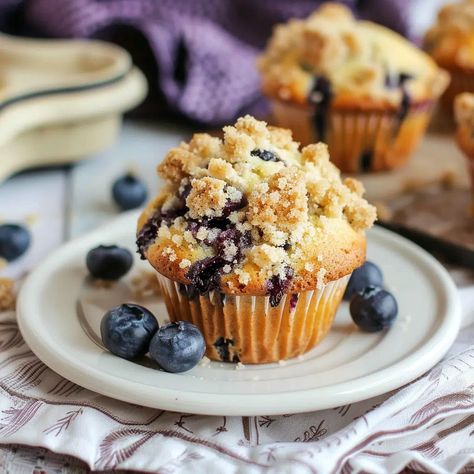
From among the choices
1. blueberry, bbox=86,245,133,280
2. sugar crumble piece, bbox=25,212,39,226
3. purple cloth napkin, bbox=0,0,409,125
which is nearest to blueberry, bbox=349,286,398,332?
blueberry, bbox=86,245,133,280

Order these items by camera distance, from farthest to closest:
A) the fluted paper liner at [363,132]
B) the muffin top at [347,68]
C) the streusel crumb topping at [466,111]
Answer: the fluted paper liner at [363,132] → the muffin top at [347,68] → the streusel crumb topping at [466,111]

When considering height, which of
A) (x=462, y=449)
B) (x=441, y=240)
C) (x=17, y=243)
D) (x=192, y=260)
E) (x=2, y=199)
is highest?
(x=192, y=260)

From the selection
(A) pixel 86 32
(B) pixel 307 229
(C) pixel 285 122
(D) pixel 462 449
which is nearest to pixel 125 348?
(B) pixel 307 229

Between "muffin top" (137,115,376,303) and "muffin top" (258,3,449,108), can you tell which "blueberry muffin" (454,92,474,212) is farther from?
Answer: "muffin top" (137,115,376,303)

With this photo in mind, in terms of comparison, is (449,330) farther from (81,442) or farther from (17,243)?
(17,243)

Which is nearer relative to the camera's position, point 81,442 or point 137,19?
point 81,442

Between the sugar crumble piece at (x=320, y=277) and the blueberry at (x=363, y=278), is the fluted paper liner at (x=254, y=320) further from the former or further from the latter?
the blueberry at (x=363, y=278)

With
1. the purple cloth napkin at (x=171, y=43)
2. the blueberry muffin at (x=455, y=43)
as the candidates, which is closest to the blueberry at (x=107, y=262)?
the purple cloth napkin at (x=171, y=43)
